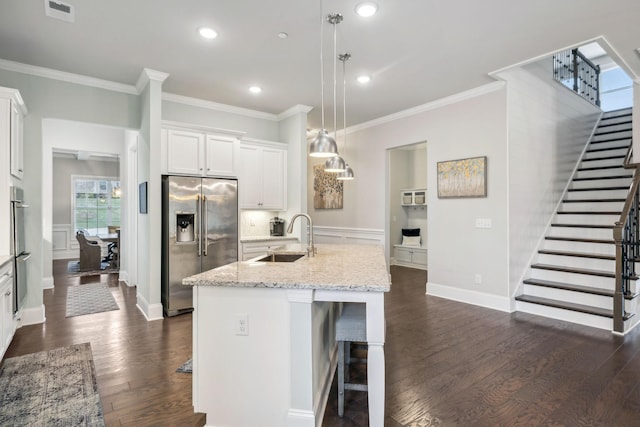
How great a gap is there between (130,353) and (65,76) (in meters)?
3.27

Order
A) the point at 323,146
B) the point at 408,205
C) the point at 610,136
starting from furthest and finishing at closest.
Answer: the point at 408,205 → the point at 610,136 → the point at 323,146

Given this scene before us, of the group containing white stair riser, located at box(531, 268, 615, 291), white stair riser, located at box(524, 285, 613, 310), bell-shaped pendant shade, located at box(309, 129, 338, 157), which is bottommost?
white stair riser, located at box(524, 285, 613, 310)

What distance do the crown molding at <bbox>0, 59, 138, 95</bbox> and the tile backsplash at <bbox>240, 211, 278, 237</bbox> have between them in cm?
236

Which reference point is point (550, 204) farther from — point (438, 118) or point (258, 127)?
point (258, 127)

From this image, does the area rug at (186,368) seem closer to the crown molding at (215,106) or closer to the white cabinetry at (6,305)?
the white cabinetry at (6,305)

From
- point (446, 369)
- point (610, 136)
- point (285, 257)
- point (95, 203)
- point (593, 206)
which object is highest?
point (610, 136)

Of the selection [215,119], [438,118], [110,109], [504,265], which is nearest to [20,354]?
[110,109]

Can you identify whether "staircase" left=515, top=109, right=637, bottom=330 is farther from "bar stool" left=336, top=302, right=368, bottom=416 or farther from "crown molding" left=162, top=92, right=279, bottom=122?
"crown molding" left=162, top=92, right=279, bottom=122

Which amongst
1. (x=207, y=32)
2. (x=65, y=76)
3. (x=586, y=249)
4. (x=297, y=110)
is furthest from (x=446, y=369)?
(x=65, y=76)

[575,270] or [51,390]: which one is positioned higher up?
[575,270]

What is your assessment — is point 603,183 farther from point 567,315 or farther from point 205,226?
point 205,226

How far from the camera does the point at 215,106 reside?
522 centimetres

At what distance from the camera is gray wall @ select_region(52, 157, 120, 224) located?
30.1 ft

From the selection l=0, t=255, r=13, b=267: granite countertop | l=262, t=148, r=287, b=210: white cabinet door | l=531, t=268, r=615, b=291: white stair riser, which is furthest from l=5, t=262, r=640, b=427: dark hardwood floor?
l=262, t=148, r=287, b=210: white cabinet door
